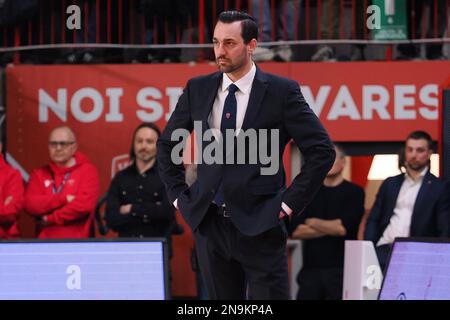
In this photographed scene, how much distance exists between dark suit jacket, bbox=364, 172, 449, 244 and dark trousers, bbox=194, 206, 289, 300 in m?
3.42

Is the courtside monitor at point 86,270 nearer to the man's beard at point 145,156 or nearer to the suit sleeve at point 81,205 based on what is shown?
the suit sleeve at point 81,205

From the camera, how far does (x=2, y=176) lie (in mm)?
9352

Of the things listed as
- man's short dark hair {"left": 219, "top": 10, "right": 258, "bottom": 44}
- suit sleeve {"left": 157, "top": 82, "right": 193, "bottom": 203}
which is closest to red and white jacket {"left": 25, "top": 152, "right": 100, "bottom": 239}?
suit sleeve {"left": 157, "top": 82, "right": 193, "bottom": 203}

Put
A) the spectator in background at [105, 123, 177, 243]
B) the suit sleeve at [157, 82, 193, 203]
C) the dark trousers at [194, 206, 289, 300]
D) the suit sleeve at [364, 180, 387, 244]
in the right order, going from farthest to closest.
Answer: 1. the spectator in background at [105, 123, 177, 243]
2. the suit sleeve at [364, 180, 387, 244]
3. the suit sleeve at [157, 82, 193, 203]
4. the dark trousers at [194, 206, 289, 300]

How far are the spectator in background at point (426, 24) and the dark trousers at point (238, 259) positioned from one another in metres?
5.88

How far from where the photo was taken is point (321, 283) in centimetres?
931

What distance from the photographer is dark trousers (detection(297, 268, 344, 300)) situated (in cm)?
927

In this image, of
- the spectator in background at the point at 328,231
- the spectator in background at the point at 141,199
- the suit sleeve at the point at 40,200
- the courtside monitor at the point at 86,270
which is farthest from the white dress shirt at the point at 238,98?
the suit sleeve at the point at 40,200

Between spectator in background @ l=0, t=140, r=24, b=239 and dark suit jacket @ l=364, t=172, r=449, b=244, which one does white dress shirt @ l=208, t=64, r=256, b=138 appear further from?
spectator in background @ l=0, t=140, r=24, b=239

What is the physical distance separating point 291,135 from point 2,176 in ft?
15.0

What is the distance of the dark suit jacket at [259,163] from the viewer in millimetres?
5141

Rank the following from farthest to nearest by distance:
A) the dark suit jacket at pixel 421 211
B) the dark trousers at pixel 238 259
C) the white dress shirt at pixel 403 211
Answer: the white dress shirt at pixel 403 211, the dark suit jacket at pixel 421 211, the dark trousers at pixel 238 259

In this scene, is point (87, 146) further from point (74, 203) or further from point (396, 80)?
point (396, 80)
